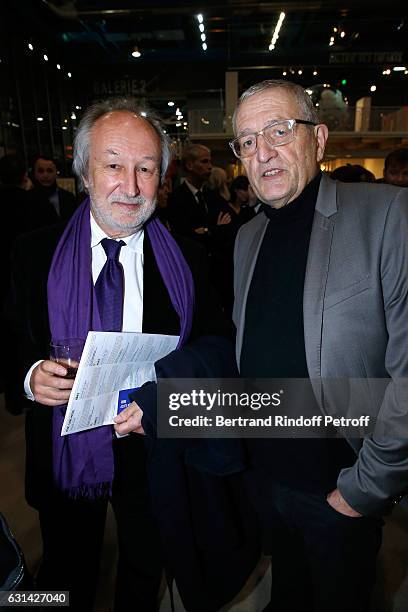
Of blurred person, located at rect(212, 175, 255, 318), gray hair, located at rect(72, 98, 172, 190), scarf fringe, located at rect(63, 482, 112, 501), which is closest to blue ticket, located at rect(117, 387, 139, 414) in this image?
scarf fringe, located at rect(63, 482, 112, 501)

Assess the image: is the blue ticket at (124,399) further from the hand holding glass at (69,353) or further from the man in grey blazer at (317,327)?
the man in grey blazer at (317,327)

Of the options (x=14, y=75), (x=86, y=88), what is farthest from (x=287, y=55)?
(x=14, y=75)

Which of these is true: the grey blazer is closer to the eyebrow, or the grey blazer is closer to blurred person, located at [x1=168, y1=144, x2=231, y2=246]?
the eyebrow

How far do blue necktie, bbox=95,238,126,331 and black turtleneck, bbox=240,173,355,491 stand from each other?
0.43 m

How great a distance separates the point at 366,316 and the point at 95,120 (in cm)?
108

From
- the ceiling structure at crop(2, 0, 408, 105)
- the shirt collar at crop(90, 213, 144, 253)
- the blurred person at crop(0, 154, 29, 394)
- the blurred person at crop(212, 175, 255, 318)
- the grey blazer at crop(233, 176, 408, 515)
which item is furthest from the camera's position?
the ceiling structure at crop(2, 0, 408, 105)

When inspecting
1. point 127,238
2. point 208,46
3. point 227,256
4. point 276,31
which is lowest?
point 227,256

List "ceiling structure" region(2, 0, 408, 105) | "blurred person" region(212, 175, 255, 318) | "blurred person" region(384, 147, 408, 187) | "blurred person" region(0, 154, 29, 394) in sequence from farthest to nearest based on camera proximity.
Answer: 1. "ceiling structure" region(2, 0, 408, 105)
2. "blurred person" region(212, 175, 255, 318)
3. "blurred person" region(0, 154, 29, 394)
4. "blurred person" region(384, 147, 408, 187)

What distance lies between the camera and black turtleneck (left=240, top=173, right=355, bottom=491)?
1.24 metres

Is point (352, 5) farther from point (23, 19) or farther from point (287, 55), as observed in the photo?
point (23, 19)

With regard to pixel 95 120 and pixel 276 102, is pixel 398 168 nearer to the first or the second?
pixel 276 102

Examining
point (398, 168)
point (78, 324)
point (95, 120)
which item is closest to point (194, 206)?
point (398, 168)

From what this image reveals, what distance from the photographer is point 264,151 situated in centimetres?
129

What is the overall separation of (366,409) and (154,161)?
1024 mm
